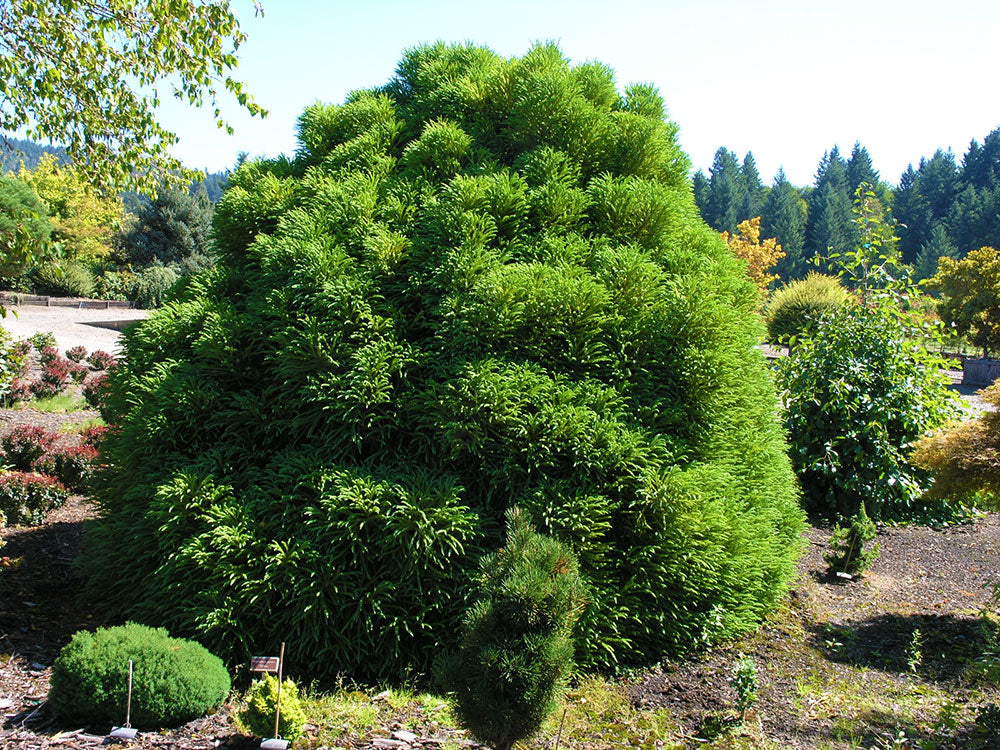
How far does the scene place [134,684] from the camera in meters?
2.92

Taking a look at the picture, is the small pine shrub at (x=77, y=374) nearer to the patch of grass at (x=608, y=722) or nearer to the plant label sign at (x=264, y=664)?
the plant label sign at (x=264, y=664)

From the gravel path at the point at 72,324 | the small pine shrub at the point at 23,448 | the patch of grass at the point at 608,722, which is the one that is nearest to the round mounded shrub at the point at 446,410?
the patch of grass at the point at 608,722

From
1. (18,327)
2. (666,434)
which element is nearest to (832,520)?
(666,434)

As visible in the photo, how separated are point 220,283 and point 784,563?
152 inches

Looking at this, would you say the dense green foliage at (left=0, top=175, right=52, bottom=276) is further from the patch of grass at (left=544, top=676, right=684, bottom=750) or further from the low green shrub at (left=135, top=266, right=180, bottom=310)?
the low green shrub at (left=135, top=266, right=180, bottom=310)

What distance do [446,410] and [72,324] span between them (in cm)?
2614

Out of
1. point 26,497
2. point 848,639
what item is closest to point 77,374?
point 26,497

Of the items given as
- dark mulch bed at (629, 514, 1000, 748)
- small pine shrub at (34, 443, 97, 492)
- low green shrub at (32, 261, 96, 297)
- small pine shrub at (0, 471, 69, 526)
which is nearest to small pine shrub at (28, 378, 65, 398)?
small pine shrub at (34, 443, 97, 492)

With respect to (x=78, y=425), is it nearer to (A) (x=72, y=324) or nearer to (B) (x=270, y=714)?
(B) (x=270, y=714)

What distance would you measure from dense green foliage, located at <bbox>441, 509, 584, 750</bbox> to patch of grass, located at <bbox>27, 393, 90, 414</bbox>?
33.0ft

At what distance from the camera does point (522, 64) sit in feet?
16.3

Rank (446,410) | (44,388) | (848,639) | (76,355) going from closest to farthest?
1. (446,410)
2. (848,639)
3. (44,388)
4. (76,355)

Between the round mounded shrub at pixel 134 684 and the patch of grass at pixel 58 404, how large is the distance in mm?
8764

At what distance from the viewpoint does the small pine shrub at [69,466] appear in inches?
247
